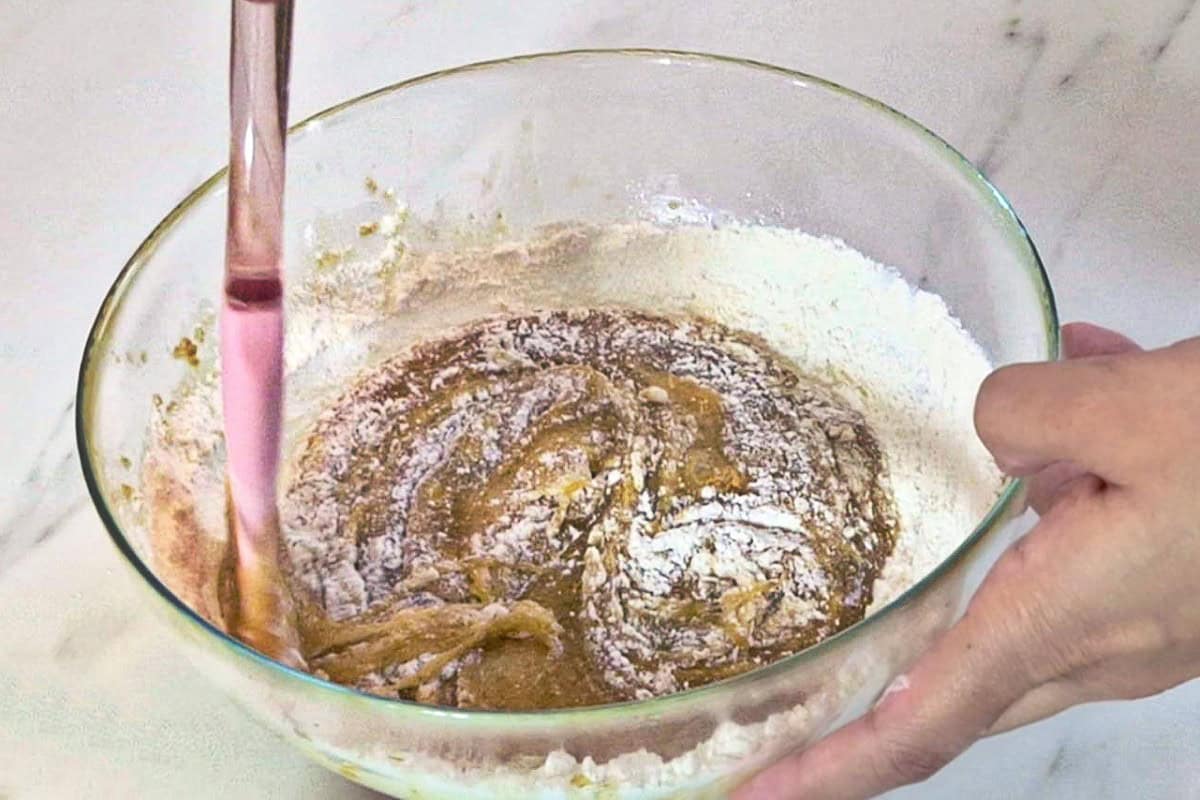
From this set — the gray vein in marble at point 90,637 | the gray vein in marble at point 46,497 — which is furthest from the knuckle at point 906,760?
the gray vein in marble at point 46,497

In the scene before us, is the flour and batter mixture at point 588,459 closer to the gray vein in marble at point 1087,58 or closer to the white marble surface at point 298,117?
the white marble surface at point 298,117

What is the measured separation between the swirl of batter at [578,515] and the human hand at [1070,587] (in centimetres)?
18

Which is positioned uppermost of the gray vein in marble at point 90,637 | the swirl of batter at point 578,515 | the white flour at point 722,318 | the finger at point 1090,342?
the finger at point 1090,342

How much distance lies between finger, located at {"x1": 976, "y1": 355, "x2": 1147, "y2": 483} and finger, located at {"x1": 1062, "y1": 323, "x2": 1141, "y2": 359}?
0.85 ft

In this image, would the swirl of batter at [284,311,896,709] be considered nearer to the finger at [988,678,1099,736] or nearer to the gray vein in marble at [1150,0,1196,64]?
the finger at [988,678,1099,736]

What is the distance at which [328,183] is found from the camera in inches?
43.1

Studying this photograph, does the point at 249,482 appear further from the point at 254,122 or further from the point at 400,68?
the point at 400,68

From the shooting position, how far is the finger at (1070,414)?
2.12 feet

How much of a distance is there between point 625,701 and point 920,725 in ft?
0.61

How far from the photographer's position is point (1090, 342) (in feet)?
3.05

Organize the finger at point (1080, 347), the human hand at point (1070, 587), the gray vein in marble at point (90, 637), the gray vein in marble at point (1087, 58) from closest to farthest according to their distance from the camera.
→ 1. the human hand at point (1070, 587)
2. the finger at point (1080, 347)
3. the gray vein in marble at point (90, 637)
4. the gray vein in marble at point (1087, 58)

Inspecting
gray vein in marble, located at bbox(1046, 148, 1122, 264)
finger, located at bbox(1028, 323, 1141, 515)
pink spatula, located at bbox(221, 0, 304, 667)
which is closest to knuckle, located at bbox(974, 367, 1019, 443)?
finger, located at bbox(1028, 323, 1141, 515)

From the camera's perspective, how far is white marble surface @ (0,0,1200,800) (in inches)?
35.8

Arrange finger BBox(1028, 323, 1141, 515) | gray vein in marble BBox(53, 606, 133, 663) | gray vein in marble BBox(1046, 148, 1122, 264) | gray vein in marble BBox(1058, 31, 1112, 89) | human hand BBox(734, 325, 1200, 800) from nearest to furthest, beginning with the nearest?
human hand BBox(734, 325, 1200, 800) → finger BBox(1028, 323, 1141, 515) → gray vein in marble BBox(53, 606, 133, 663) → gray vein in marble BBox(1046, 148, 1122, 264) → gray vein in marble BBox(1058, 31, 1112, 89)
